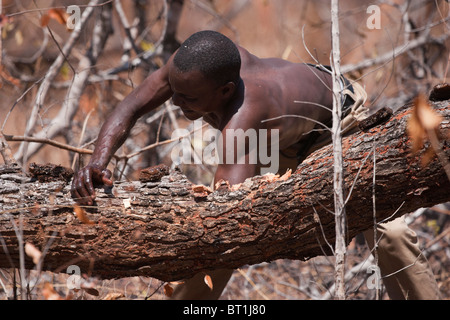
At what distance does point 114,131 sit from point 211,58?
1.99 feet

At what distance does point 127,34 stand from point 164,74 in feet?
7.76

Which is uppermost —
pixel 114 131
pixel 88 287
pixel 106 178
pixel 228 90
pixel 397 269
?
pixel 228 90

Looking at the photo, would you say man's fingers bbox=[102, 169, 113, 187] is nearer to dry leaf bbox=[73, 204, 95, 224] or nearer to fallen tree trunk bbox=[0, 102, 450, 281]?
fallen tree trunk bbox=[0, 102, 450, 281]

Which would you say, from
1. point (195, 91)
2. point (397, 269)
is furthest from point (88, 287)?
point (397, 269)

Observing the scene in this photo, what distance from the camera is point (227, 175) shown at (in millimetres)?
2592

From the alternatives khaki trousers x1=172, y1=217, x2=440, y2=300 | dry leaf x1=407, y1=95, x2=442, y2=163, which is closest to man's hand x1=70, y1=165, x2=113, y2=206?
khaki trousers x1=172, y1=217, x2=440, y2=300

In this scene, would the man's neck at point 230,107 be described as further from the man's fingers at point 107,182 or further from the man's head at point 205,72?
the man's fingers at point 107,182

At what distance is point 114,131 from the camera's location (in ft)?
9.53

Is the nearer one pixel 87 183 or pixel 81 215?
pixel 81 215

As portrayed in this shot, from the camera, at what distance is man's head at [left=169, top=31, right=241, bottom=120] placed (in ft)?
8.80

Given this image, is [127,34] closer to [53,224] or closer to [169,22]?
[169,22]

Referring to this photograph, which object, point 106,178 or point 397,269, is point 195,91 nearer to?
point 106,178

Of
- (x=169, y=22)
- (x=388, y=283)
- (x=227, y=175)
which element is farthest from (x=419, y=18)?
(x=227, y=175)

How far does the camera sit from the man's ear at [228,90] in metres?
2.75
